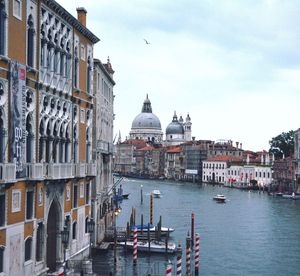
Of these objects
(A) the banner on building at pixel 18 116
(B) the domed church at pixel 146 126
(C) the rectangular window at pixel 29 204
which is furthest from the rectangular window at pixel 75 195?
(B) the domed church at pixel 146 126

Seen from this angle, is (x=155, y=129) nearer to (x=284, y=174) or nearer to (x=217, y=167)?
(x=217, y=167)

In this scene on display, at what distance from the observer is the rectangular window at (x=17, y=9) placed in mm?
12414

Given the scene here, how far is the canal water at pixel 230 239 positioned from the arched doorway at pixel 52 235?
279cm

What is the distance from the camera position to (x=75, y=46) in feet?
54.6

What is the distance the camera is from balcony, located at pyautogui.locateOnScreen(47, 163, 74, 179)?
14.4 m

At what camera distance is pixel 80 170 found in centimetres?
1692

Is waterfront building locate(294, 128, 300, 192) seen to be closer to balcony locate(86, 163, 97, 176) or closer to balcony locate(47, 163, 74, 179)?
balcony locate(86, 163, 97, 176)

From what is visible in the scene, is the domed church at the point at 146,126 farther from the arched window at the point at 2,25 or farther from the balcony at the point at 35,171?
the arched window at the point at 2,25

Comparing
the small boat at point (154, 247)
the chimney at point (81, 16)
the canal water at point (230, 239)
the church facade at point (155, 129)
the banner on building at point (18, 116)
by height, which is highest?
the church facade at point (155, 129)

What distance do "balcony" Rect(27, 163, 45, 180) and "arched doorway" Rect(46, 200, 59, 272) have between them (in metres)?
1.70

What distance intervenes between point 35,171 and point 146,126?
128231 millimetres

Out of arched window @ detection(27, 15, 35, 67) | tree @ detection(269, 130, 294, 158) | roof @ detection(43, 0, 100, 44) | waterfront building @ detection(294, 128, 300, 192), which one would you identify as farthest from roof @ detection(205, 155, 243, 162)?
arched window @ detection(27, 15, 35, 67)

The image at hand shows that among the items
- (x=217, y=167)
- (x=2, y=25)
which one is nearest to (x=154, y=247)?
(x=2, y=25)

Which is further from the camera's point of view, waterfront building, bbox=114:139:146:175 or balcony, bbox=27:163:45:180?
waterfront building, bbox=114:139:146:175
